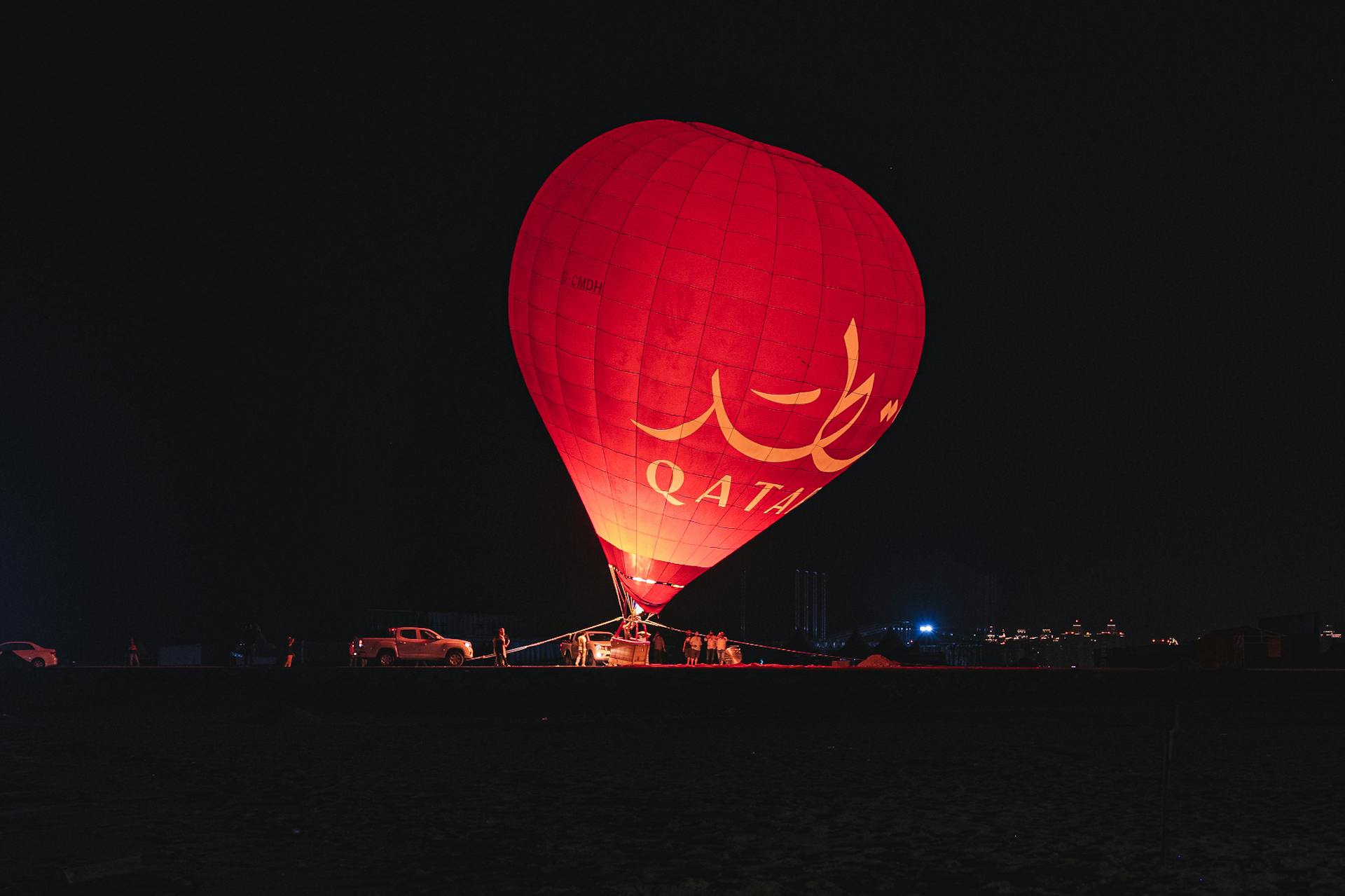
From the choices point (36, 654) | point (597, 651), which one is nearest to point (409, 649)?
point (597, 651)

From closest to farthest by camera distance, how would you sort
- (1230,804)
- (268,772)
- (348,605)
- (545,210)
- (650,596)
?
(1230,804) < (268,772) < (545,210) < (650,596) < (348,605)

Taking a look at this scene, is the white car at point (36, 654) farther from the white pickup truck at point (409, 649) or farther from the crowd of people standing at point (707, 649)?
the crowd of people standing at point (707, 649)

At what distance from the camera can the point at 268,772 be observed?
1491cm

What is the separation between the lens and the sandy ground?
929 centimetres

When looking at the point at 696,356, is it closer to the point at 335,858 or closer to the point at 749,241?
the point at 749,241

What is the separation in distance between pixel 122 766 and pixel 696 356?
14605 millimetres

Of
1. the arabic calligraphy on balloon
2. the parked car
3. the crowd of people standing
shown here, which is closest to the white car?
the parked car

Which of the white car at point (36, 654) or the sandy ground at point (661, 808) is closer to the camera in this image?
the sandy ground at point (661, 808)

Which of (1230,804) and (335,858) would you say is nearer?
(335,858)

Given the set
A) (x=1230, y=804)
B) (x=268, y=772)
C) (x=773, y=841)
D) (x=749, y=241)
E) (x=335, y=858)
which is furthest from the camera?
(x=749, y=241)

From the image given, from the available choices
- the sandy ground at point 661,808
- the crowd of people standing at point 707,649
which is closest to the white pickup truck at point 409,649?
the crowd of people standing at point 707,649

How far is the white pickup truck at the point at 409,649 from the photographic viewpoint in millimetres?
36125

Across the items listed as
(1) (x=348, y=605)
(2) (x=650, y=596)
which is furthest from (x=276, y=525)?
(2) (x=650, y=596)

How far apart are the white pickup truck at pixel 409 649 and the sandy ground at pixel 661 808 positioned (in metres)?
14.4
